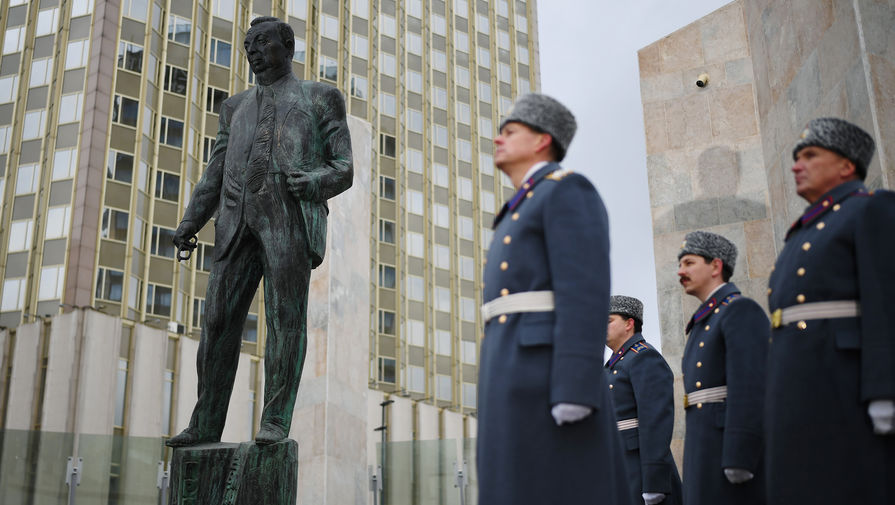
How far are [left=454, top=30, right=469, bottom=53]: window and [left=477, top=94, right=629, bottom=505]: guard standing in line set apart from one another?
193 feet

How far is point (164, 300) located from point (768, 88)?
3155 cm

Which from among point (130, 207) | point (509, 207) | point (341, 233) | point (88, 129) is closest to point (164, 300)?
point (130, 207)

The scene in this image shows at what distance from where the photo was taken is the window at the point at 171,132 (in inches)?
1555

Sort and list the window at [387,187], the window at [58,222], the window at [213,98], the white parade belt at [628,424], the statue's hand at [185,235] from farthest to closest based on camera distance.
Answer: the window at [387,187] → the window at [213,98] → the window at [58,222] → the white parade belt at [628,424] → the statue's hand at [185,235]

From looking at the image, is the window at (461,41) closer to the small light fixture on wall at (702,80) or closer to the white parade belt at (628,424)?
the small light fixture on wall at (702,80)

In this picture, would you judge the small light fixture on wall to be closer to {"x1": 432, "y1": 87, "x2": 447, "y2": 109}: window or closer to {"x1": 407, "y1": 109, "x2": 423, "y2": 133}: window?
{"x1": 407, "y1": 109, "x2": 423, "y2": 133}: window

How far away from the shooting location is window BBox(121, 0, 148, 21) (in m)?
39.9

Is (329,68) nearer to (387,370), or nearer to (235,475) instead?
(387,370)

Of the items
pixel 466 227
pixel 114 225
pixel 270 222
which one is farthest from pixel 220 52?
pixel 270 222

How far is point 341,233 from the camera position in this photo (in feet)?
58.0

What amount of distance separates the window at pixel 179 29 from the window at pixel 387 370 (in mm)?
18323

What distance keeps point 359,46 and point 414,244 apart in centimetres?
1136

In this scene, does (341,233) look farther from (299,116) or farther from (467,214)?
(467,214)

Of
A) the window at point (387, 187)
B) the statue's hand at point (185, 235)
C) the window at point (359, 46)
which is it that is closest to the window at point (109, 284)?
the window at point (387, 187)
